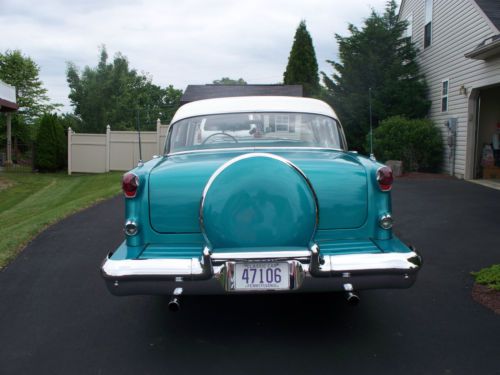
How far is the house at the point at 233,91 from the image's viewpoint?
70.7ft

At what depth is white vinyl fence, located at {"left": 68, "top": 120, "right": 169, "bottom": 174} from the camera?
2092 centimetres

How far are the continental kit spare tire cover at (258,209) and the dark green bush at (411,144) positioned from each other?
12.6 m

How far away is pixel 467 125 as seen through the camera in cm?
1395

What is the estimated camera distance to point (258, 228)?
3490 millimetres

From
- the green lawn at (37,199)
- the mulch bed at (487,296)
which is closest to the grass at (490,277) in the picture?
the mulch bed at (487,296)

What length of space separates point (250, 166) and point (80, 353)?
5.70ft

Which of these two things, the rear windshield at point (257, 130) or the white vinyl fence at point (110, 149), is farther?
the white vinyl fence at point (110, 149)

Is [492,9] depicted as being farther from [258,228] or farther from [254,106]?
[258,228]

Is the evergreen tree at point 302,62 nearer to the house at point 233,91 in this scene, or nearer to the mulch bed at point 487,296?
the house at point 233,91

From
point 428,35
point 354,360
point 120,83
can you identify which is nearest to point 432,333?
point 354,360

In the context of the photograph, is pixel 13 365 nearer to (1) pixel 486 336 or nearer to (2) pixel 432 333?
(2) pixel 432 333

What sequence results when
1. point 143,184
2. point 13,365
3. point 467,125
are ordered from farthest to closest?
point 467,125 → point 143,184 → point 13,365

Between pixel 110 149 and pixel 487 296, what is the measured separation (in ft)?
60.7

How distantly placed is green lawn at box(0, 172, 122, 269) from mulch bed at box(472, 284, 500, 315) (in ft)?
16.2
